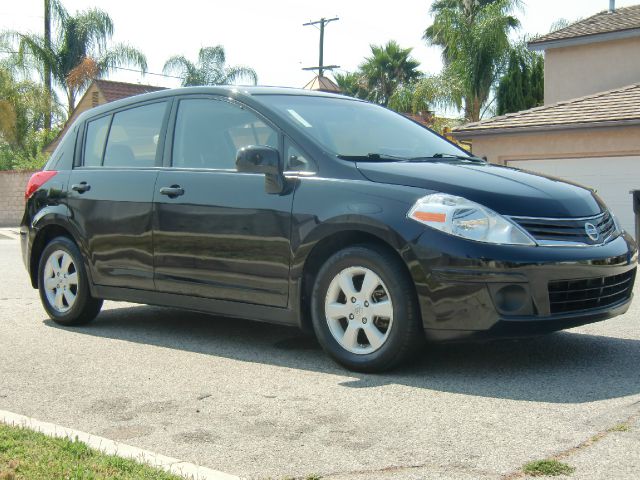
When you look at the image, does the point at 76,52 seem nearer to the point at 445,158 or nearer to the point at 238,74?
the point at 238,74

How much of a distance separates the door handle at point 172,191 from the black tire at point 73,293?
1.17 m

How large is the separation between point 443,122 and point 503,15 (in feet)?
18.3

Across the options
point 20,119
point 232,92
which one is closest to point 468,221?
point 232,92

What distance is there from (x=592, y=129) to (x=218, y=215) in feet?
44.4

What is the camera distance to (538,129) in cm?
1875

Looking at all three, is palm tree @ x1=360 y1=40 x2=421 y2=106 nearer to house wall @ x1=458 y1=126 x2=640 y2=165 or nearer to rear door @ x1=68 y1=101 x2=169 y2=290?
house wall @ x1=458 y1=126 x2=640 y2=165

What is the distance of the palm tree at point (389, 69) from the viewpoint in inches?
1997

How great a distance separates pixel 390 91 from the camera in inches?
2004

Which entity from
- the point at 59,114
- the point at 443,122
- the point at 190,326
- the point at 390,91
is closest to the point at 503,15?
the point at 443,122

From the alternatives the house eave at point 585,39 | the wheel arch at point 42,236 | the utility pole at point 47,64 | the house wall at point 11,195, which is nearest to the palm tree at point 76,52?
the utility pole at point 47,64

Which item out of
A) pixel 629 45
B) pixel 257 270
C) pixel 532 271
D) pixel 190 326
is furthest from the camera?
pixel 629 45

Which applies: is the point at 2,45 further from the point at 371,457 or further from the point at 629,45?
the point at 371,457

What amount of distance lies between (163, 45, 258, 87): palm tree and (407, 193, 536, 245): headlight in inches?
1613

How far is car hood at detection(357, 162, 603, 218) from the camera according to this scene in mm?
5086
